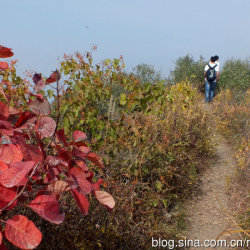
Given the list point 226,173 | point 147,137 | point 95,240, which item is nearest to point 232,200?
point 226,173

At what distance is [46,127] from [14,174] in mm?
268

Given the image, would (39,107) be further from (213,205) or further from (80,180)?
(213,205)

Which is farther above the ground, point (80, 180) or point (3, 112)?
point (3, 112)

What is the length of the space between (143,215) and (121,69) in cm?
176

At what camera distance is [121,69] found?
4332 mm

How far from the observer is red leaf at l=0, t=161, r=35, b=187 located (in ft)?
3.41

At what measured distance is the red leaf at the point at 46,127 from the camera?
128 cm

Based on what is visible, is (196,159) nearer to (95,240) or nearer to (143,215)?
(143,215)

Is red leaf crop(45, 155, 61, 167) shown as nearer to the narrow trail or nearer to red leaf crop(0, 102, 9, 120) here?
red leaf crop(0, 102, 9, 120)

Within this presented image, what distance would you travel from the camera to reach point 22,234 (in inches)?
40.6

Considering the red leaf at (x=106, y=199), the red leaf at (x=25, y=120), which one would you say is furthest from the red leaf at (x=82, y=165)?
the red leaf at (x=25, y=120)

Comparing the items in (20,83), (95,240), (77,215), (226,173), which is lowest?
(226,173)

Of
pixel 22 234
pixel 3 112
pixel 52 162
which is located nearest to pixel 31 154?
pixel 52 162

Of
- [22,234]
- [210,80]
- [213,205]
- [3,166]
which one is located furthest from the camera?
[210,80]
